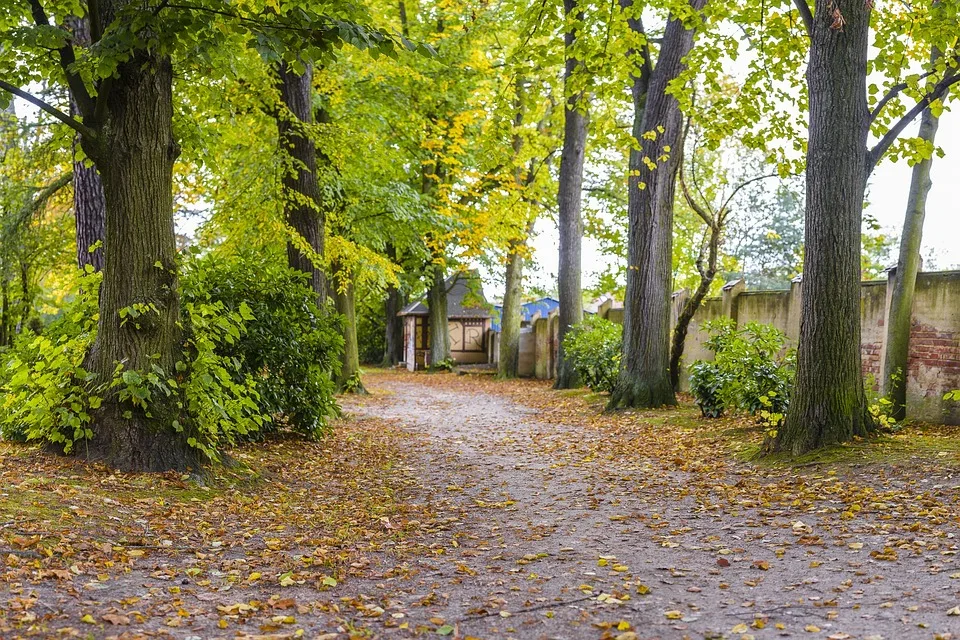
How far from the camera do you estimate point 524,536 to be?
21.2ft

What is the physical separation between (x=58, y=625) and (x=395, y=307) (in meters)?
35.5

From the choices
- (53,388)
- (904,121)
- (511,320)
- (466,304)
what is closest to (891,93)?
(904,121)

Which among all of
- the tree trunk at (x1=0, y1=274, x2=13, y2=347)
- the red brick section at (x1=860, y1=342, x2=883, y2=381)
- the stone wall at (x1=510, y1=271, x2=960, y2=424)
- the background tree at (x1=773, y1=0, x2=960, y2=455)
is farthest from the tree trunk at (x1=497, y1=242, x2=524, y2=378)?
the background tree at (x1=773, y1=0, x2=960, y2=455)

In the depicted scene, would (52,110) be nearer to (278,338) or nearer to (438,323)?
(278,338)

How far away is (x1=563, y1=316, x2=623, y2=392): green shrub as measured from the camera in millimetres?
17812

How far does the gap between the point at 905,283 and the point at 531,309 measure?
41.5 meters

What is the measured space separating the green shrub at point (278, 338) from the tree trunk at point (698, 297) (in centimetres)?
594

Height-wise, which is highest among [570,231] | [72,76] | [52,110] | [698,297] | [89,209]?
[570,231]

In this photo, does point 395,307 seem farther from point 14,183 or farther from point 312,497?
point 312,497

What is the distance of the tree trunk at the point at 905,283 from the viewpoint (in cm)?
1113

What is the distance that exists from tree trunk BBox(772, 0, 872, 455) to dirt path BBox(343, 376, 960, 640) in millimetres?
1144

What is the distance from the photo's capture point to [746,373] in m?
11.4

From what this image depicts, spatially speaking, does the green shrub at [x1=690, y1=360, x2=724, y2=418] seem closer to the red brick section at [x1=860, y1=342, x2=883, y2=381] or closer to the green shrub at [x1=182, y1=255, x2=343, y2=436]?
the red brick section at [x1=860, y1=342, x2=883, y2=381]

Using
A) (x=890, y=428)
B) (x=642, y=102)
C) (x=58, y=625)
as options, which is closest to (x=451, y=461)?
(x=890, y=428)
